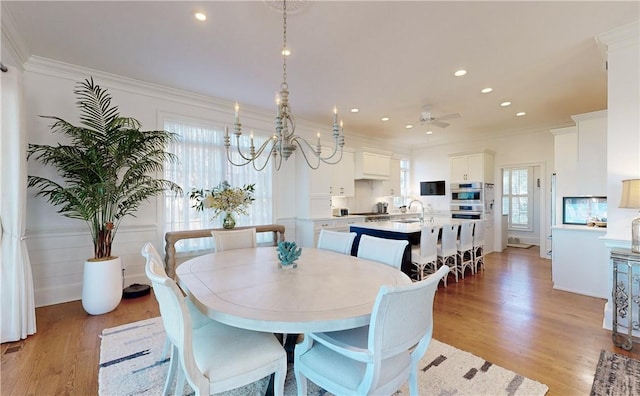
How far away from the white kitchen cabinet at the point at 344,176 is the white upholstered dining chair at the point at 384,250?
3290 millimetres

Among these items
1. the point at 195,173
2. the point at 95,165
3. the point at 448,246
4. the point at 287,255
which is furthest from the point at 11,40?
the point at 448,246

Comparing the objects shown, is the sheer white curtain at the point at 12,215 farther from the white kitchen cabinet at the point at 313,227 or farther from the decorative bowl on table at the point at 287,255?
the white kitchen cabinet at the point at 313,227

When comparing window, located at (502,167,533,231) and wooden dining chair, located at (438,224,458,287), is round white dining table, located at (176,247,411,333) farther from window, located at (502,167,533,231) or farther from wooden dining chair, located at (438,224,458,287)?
window, located at (502,167,533,231)

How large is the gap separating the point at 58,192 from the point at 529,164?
818cm

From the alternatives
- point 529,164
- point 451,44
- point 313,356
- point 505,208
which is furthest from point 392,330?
point 505,208

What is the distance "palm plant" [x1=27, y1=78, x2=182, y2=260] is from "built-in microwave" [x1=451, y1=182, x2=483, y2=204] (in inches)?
253

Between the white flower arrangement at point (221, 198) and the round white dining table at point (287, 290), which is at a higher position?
the white flower arrangement at point (221, 198)

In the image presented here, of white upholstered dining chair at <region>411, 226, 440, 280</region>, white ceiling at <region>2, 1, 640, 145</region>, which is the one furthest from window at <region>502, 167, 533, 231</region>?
white upholstered dining chair at <region>411, 226, 440, 280</region>

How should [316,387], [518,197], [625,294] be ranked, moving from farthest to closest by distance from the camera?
[518,197], [625,294], [316,387]

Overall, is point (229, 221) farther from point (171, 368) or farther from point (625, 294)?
point (625, 294)

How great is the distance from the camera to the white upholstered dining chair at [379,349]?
119 centimetres

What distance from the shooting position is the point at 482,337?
251 cm

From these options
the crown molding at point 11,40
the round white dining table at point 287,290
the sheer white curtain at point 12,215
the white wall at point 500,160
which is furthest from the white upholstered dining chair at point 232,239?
the white wall at point 500,160

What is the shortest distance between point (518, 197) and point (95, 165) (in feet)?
29.4
